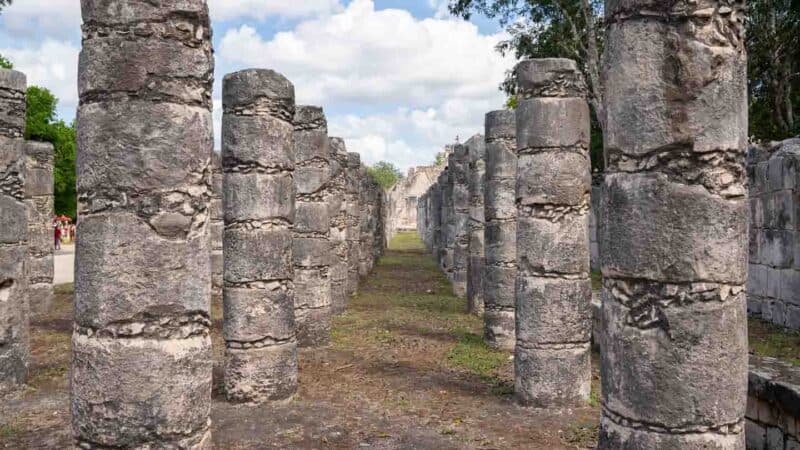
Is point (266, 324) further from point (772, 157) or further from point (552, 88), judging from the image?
point (772, 157)

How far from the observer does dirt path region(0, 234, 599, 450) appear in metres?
6.71

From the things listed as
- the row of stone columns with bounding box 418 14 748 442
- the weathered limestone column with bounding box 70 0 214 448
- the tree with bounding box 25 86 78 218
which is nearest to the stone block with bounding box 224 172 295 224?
the weathered limestone column with bounding box 70 0 214 448

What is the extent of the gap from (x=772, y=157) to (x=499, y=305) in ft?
15.9

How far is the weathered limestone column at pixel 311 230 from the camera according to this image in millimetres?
10953

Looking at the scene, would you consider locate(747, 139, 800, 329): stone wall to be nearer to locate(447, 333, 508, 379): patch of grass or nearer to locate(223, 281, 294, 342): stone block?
locate(447, 333, 508, 379): patch of grass

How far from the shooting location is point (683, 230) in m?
3.91

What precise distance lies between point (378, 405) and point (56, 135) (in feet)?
96.5

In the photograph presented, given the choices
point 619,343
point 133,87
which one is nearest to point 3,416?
point 133,87

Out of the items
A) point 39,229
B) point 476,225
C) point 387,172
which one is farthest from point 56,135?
point 387,172

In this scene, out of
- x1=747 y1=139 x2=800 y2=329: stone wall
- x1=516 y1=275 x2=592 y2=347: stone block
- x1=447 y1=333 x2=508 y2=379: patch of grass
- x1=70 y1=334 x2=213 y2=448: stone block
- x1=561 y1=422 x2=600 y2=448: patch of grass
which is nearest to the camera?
x1=70 y1=334 x2=213 y2=448: stone block

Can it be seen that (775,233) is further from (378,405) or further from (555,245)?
(378,405)

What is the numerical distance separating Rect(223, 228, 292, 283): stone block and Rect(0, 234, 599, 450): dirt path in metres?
1.42

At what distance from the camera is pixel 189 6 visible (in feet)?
15.9

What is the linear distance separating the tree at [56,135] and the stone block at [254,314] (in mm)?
25411
